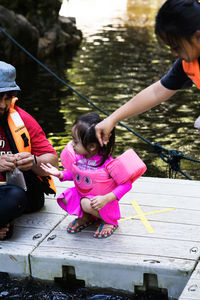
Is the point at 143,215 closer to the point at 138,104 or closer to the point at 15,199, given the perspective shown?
the point at 15,199

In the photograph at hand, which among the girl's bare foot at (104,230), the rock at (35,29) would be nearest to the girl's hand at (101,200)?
the girl's bare foot at (104,230)

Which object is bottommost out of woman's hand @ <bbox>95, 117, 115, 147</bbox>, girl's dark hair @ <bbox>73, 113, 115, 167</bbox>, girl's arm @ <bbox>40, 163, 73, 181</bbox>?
girl's arm @ <bbox>40, 163, 73, 181</bbox>

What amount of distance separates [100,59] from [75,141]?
11.5m

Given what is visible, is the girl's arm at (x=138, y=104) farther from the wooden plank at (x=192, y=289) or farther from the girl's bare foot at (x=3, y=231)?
the girl's bare foot at (x=3, y=231)

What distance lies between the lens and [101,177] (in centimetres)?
301

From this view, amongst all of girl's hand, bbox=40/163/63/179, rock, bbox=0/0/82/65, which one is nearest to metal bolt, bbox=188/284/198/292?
girl's hand, bbox=40/163/63/179

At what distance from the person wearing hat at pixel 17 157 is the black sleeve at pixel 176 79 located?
1020 millimetres

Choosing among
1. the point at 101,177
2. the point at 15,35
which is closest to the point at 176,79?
the point at 101,177

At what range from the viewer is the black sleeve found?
252 centimetres

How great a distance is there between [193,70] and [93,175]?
989 mm

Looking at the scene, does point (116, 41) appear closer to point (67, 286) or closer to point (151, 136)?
point (151, 136)

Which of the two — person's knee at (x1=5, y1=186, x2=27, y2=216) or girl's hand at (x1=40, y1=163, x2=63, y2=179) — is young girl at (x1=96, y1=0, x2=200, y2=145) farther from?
person's knee at (x1=5, y1=186, x2=27, y2=216)

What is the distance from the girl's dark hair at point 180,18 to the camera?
6.68ft

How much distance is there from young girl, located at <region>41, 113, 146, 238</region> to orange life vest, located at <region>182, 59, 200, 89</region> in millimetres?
671
